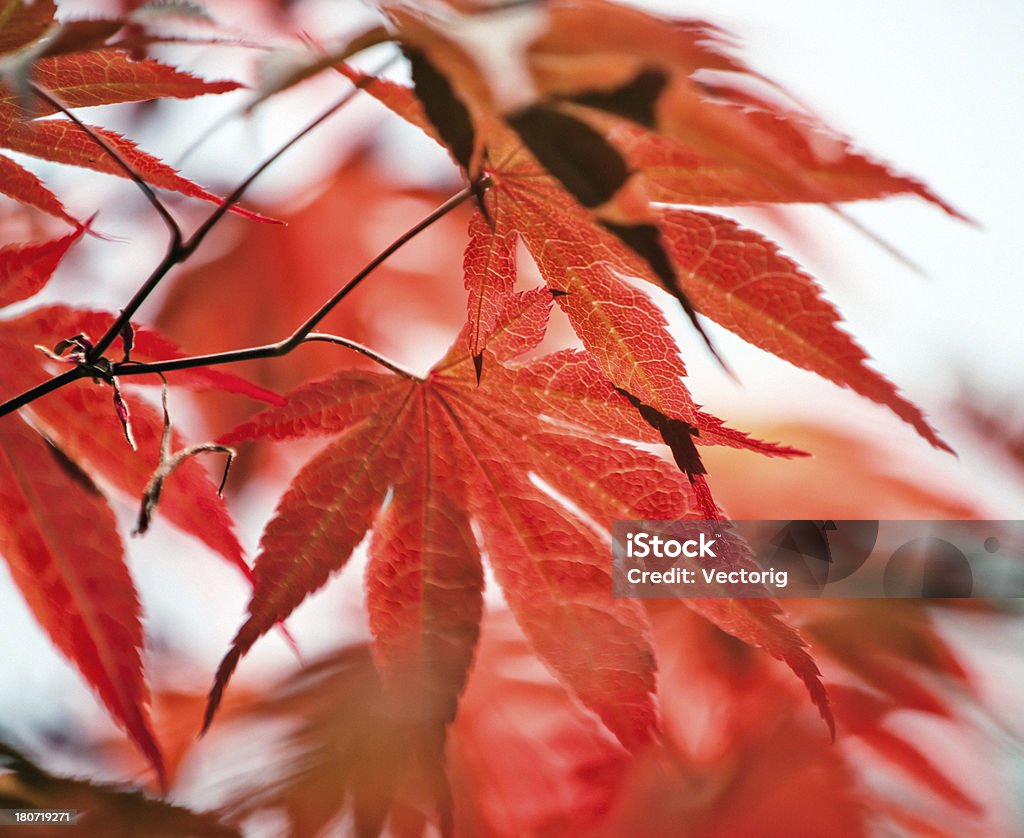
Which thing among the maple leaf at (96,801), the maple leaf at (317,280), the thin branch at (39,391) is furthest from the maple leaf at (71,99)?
the maple leaf at (317,280)

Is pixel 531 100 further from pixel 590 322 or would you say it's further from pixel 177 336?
pixel 177 336

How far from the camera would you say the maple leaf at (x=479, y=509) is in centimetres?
44

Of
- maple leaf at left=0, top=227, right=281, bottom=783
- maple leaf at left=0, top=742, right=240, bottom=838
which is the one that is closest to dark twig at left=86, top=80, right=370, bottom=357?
maple leaf at left=0, top=227, right=281, bottom=783

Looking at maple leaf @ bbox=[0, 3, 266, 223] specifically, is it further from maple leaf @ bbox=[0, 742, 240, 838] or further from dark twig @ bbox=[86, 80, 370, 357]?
maple leaf @ bbox=[0, 742, 240, 838]

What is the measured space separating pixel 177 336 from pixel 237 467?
0.20 m

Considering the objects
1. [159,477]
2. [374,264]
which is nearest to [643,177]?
[374,264]

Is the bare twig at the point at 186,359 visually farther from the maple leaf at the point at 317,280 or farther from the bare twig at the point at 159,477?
the maple leaf at the point at 317,280

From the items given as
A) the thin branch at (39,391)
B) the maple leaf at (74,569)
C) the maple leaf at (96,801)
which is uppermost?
the thin branch at (39,391)

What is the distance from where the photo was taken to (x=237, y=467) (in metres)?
1.00

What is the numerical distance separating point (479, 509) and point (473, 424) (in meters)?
0.05

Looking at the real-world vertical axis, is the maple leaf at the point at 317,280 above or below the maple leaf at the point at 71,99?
below

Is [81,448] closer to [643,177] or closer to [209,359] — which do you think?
[209,359]

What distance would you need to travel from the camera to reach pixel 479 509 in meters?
0.50

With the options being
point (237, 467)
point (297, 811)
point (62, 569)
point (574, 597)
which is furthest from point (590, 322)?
point (237, 467)
